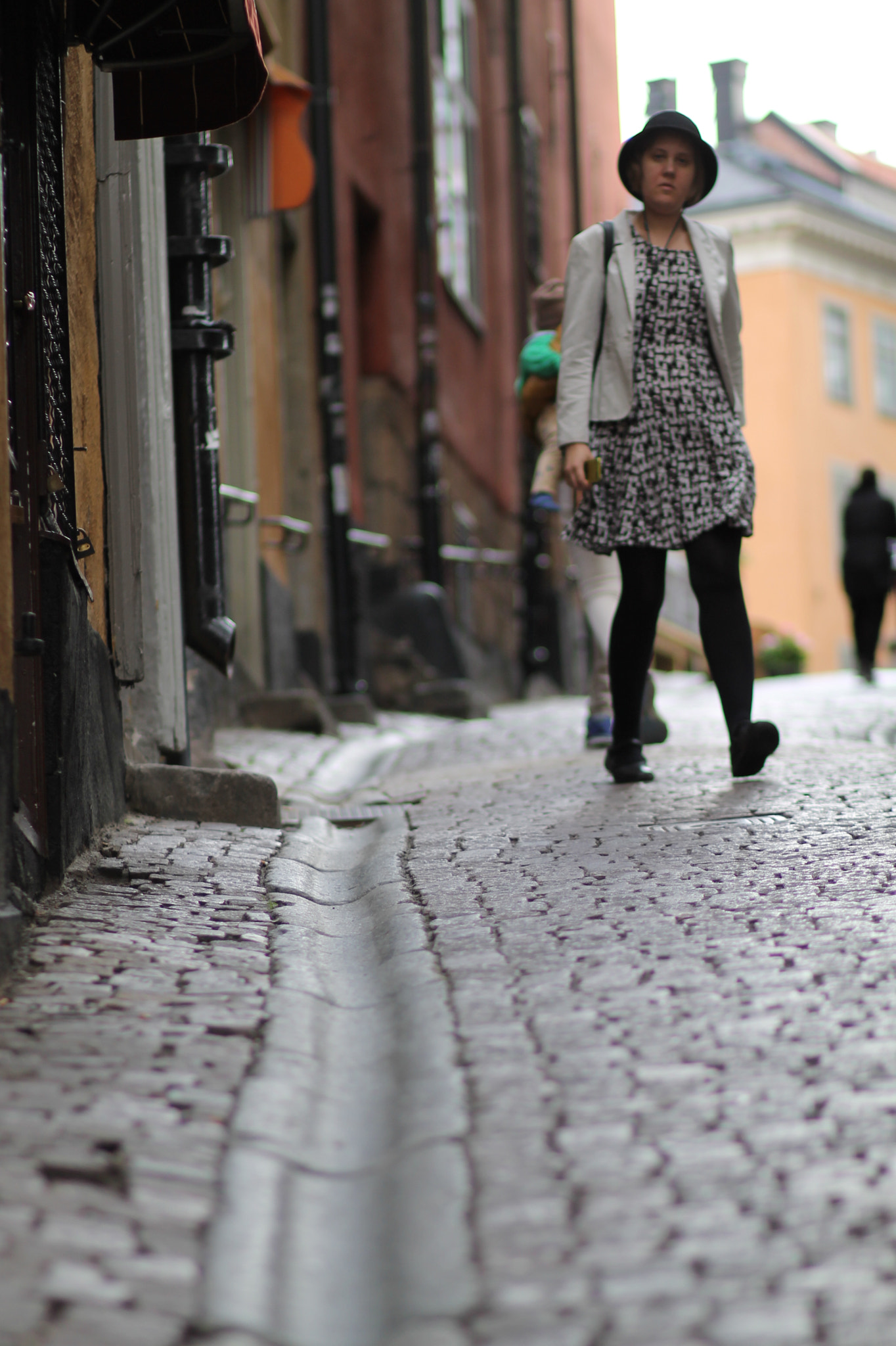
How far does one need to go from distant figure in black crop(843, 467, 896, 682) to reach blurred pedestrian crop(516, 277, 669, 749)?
26.5 feet

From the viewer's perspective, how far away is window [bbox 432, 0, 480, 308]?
1817cm

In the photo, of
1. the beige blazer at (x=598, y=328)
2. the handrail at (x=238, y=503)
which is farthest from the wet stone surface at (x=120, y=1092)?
the handrail at (x=238, y=503)

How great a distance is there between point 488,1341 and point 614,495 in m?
→ 4.02

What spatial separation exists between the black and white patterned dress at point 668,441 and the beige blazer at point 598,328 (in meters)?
0.04

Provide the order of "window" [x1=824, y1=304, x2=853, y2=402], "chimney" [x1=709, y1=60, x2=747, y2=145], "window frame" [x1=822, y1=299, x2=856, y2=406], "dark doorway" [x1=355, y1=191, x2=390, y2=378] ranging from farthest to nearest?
1. "chimney" [x1=709, y1=60, x2=747, y2=145]
2. "window" [x1=824, y1=304, x2=853, y2=402]
3. "window frame" [x1=822, y1=299, x2=856, y2=406]
4. "dark doorway" [x1=355, y1=191, x2=390, y2=378]

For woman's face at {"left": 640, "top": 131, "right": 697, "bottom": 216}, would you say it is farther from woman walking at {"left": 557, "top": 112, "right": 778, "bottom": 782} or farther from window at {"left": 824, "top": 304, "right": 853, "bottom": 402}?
window at {"left": 824, "top": 304, "right": 853, "bottom": 402}

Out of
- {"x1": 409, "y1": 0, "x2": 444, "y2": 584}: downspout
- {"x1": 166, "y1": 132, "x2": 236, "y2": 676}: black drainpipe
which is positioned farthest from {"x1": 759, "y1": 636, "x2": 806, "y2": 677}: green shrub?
{"x1": 166, "y1": 132, "x2": 236, "y2": 676}: black drainpipe

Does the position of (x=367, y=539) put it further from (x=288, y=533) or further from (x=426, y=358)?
(x=288, y=533)

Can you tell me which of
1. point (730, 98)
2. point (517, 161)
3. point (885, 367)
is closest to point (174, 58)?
point (517, 161)

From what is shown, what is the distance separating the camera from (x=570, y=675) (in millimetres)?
20312

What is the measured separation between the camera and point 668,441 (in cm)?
564

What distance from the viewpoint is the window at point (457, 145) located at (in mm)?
18172

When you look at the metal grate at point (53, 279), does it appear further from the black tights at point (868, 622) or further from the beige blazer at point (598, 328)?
the black tights at point (868, 622)

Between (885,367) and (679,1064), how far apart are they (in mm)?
38072
